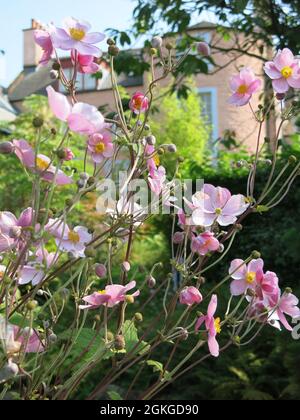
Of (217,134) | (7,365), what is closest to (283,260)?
(7,365)

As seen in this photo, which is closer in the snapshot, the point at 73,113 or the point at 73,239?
the point at 73,113

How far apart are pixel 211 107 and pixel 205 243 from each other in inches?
660

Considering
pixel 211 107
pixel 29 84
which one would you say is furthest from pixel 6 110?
pixel 211 107

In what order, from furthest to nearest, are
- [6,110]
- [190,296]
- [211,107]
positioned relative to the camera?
[6,110] < [211,107] < [190,296]

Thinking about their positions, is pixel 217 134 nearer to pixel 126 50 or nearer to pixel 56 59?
pixel 126 50

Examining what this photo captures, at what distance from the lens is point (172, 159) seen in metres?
12.6

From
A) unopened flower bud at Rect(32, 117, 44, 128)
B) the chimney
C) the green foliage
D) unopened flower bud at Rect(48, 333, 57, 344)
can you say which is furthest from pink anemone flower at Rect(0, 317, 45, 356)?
the chimney

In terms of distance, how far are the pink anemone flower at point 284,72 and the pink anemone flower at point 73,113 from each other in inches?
18.0

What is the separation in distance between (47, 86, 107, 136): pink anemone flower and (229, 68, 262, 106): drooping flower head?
433 millimetres

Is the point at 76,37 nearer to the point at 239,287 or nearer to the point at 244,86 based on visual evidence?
the point at 244,86

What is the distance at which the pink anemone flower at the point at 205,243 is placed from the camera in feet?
3.40

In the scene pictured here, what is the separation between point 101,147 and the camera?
1.02 m

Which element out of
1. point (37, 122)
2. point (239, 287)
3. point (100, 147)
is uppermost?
point (37, 122)

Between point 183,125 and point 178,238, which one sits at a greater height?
point 178,238
